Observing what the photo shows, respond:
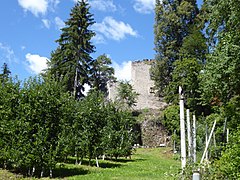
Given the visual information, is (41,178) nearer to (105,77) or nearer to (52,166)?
(52,166)

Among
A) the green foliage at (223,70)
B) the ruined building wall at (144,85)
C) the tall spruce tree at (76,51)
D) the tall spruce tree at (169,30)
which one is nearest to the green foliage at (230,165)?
the green foliage at (223,70)

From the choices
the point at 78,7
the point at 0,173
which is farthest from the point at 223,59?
the point at 78,7

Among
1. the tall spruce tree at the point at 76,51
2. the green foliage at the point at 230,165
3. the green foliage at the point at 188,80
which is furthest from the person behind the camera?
the tall spruce tree at the point at 76,51

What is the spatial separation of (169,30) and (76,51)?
11.3 metres

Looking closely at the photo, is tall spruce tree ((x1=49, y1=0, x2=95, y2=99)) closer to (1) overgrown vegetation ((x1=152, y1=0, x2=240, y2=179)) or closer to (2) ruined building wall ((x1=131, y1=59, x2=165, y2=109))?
(1) overgrown vegetation ((x1=152, y1=0, x2=240, y2=179))

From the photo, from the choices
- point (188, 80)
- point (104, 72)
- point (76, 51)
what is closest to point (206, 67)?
point (188, 80)

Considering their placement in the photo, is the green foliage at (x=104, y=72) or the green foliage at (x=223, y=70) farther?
the green foliage at (x=104, y=72)

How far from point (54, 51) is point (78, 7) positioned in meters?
6.32

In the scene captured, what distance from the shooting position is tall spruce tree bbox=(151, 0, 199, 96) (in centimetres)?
3875

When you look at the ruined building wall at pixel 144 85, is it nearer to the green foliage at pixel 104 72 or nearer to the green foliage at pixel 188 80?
the green foliage at pixel 104 72

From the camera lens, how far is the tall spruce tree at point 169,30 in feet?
127

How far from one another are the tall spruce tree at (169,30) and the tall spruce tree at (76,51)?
26.2 feet

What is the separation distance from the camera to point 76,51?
34.7 m

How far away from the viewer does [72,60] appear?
35.0 m
